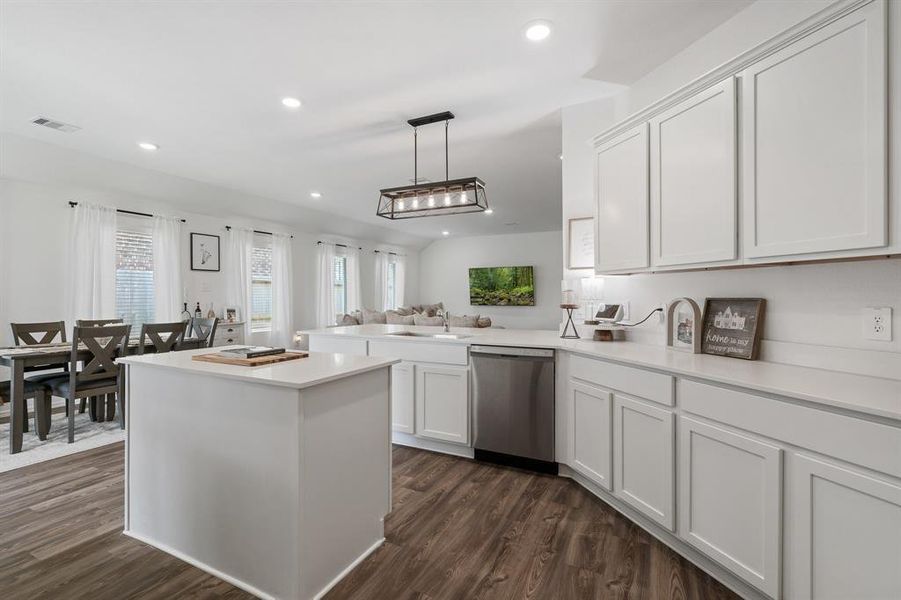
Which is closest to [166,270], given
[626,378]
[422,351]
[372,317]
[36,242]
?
[36,242]

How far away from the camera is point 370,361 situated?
6.76ft

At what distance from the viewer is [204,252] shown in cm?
622

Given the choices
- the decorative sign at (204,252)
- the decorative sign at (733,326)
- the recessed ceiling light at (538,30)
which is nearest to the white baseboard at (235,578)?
the decorative sign at (733,326)

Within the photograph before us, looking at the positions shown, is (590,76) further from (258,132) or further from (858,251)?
(258,132)

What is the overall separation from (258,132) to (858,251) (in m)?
4.21

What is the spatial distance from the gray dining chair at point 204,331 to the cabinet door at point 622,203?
13.2ft

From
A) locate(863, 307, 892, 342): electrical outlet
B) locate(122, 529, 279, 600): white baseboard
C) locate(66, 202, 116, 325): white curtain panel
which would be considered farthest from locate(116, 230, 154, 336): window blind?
locate(863, 307, 892, 342): electrical outlet

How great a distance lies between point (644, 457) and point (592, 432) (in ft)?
1.39

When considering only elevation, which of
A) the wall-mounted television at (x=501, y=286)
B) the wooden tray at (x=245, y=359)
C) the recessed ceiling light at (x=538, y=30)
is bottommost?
the wooden tray at (x=245, y=359)

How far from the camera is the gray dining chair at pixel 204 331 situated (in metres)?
4.63

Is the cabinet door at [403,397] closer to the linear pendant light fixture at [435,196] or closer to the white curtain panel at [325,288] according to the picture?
the linear pendant light fixture at [435,196]

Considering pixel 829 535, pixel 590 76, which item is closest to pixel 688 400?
pixel 829 535

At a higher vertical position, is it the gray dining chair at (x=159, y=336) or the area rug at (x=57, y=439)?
the gray dining chair at (x=159, y=336)

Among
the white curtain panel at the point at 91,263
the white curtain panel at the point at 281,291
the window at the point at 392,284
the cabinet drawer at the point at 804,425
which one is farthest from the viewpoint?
the window at the point at 392,284
